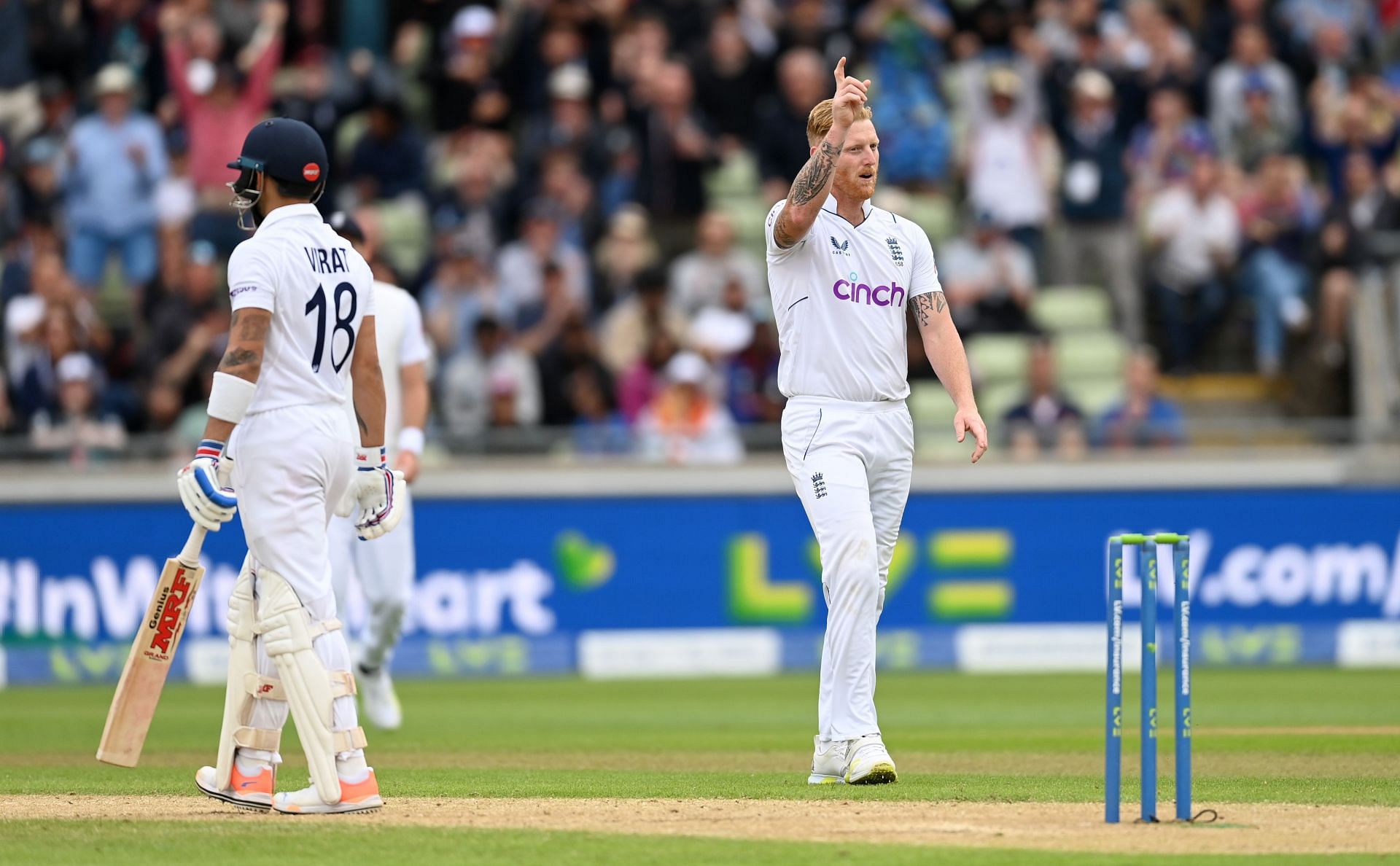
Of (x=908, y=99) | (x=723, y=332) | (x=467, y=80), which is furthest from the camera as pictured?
(x=467, y=80)

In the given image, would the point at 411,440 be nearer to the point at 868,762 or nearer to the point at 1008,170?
the point at 868,762

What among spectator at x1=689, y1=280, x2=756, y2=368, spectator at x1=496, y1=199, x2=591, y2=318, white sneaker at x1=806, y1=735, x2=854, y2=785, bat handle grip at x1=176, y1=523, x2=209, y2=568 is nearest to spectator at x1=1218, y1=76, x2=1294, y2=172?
spectator at x1=689, y1=280, x2=756, y2=368

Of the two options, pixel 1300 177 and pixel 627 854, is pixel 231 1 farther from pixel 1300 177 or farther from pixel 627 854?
pixel 627 854

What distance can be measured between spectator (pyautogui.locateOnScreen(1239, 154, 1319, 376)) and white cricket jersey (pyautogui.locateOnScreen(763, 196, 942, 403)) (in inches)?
457

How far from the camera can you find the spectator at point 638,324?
18188mm

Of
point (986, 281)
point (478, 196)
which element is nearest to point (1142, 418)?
point (986, 281)

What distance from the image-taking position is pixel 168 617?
289 inches

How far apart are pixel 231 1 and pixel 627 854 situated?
15742 millimetres

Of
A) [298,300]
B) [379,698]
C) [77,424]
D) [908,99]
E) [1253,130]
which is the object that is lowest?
[379,698]

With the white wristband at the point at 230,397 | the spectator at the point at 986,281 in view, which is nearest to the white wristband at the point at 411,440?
the white wristband at the point at 230,397

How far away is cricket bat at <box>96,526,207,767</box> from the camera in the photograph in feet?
24.0

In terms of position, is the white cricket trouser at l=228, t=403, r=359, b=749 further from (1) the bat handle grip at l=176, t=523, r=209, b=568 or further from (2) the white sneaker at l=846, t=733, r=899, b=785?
(2) the white sneaker at l=846, t=733, r=899, b=785

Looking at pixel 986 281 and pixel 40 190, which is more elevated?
pixel 40 190

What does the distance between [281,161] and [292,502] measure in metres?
1.24
